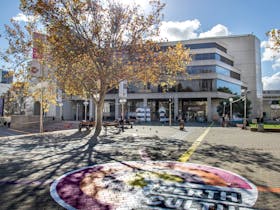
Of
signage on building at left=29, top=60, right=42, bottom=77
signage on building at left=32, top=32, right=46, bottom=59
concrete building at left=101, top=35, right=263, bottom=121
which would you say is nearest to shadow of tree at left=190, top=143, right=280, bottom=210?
signage on building at left=29, top=60, right=42, bottom=77

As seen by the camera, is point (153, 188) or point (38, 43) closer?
point (153, 188)

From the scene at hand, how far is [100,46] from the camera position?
17.8 m

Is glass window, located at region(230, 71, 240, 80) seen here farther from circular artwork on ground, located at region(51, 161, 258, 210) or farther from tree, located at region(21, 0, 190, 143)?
circular artwork on ground, located at region(51, 161, 258, 210)

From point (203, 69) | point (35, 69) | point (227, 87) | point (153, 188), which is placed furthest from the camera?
point (227, 87)

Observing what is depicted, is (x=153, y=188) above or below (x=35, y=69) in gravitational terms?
below

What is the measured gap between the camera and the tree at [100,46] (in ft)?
53.7

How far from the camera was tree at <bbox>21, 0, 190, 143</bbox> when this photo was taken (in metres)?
16.4

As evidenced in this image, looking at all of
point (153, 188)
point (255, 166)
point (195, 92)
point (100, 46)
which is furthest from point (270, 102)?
point (153, 188)

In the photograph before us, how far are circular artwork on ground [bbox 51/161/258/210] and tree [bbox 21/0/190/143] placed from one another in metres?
10.2

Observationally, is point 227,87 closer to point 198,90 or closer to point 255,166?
point 198,90

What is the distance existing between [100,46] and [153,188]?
14872 mm

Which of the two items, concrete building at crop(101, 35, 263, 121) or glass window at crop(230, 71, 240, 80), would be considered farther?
glass window at crop(230, 71, 240, 80)

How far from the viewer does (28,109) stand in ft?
140

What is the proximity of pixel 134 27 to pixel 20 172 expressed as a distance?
47.4 ft
